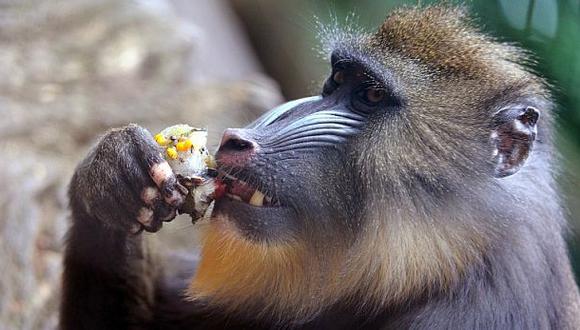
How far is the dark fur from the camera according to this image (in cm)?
261

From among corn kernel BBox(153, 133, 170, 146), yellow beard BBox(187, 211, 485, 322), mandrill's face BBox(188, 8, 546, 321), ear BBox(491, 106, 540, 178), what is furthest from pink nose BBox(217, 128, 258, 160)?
ear BBox(491, 106, 540, 178)

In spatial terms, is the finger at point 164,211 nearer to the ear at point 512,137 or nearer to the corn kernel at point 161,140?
the corn kernel at point 161,140

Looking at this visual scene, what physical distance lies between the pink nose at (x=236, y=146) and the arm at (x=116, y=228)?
234 mm

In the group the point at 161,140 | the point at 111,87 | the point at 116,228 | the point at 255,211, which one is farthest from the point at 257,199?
the point at 111,87

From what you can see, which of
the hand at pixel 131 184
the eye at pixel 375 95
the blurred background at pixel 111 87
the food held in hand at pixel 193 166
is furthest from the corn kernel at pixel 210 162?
the blurred background at pixel 111 87

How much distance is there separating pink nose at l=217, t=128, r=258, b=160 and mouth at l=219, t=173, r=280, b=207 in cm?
6

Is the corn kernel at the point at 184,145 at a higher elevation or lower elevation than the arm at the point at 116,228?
higher

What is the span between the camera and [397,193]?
263cm

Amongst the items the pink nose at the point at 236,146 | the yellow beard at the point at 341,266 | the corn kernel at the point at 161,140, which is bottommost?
the yellow beard at the point at 341,266

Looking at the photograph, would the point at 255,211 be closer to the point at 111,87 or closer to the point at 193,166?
the point at 193,166

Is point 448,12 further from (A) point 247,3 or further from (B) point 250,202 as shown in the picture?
(A) point 247,3

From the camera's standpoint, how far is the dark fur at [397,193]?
261 cm

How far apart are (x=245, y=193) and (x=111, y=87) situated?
2.67 metres

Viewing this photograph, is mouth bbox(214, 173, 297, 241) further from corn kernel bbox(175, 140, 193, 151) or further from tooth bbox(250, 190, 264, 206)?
corn kernel bbox(175, 140, 193, 151)
